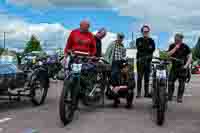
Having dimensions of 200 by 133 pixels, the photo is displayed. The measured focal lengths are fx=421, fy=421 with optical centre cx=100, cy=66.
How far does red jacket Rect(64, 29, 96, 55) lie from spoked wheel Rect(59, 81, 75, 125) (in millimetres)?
1742

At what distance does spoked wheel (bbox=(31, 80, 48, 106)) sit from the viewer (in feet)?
31.9

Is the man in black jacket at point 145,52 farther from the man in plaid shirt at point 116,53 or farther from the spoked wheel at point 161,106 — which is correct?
the spoked wheel at point 161,106

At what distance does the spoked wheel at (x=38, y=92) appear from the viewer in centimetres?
972

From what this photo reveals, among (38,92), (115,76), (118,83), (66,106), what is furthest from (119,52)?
(66,106)

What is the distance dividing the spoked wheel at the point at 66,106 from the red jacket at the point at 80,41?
1742 mm

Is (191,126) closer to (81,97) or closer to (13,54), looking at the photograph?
(81,97)

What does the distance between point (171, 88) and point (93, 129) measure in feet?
16.4

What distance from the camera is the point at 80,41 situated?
29.3 feet

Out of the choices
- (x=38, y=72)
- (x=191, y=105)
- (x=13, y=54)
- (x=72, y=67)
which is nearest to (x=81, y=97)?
(x=72, y=67)

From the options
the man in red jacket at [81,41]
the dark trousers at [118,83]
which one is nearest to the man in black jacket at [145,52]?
the dark trousers at [118,83]

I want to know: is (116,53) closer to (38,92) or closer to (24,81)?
(38,92)

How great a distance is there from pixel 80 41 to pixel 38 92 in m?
1.83

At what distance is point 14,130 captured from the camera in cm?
689

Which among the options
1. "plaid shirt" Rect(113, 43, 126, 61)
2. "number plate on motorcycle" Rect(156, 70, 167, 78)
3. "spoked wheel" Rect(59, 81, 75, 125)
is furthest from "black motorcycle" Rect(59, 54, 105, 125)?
"number plate on motorcycle" Rect(156, 70, 167, 78)
